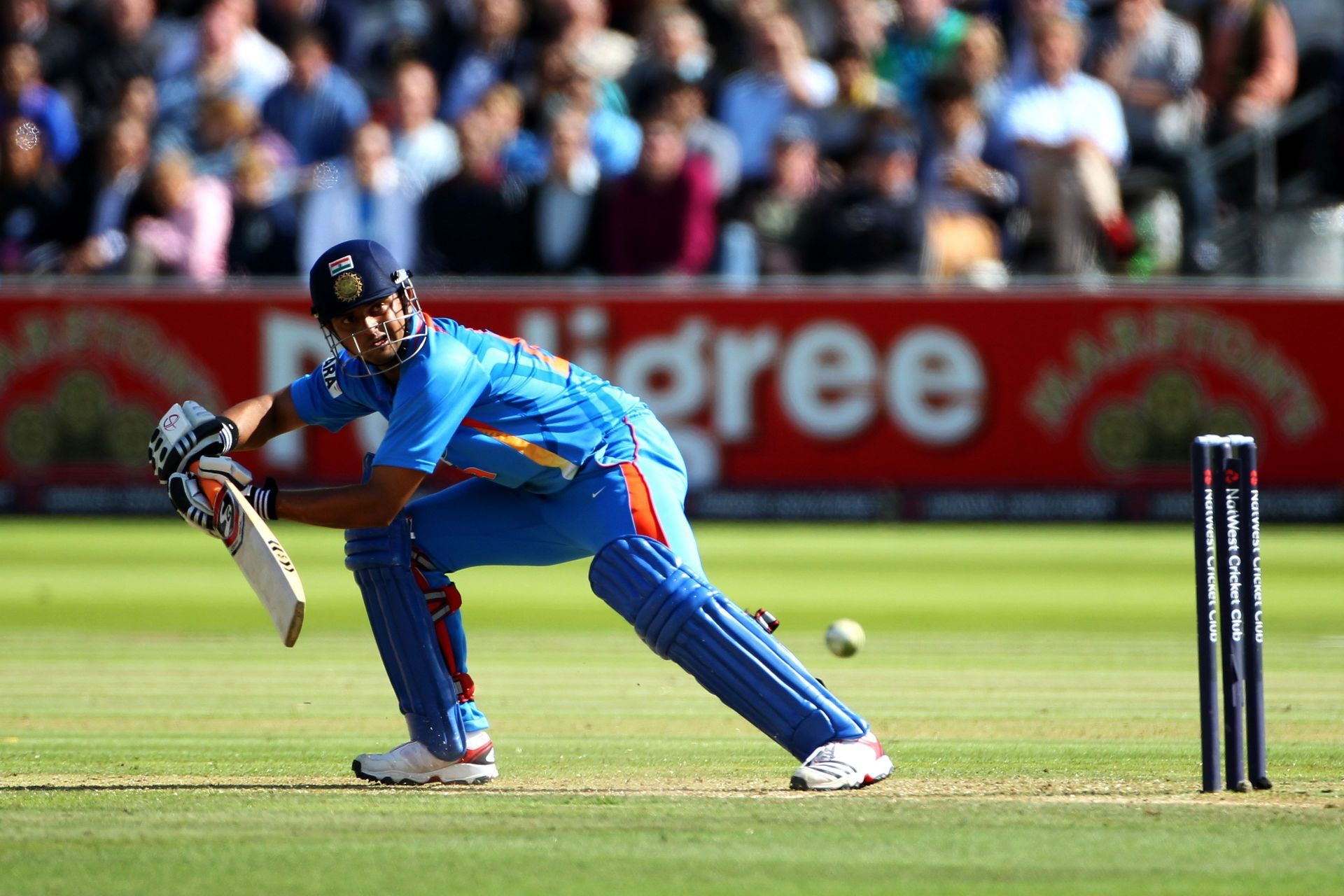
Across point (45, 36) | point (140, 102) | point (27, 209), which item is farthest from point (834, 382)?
point (45, 36)

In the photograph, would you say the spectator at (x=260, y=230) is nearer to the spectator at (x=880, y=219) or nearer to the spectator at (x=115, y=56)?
the spectator at (x=115, y=56)

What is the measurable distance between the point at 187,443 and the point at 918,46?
12354mm

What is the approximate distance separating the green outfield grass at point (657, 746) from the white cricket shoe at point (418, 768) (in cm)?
10

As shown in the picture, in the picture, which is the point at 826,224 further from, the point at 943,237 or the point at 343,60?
the point at 343,60

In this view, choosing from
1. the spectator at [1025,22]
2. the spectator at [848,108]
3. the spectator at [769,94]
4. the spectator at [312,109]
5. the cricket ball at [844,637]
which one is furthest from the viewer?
the spectator at [312,109]

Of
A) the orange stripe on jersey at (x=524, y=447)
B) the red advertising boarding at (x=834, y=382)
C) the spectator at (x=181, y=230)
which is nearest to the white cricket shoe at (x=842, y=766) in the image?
the orange stripe on jersey at (x=524, y=447)

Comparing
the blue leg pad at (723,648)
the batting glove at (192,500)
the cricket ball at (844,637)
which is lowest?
the cricket ball at (844,637)

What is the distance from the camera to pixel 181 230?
54.4 ft

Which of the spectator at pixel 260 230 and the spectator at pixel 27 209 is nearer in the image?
the spectator at pixel 260 230

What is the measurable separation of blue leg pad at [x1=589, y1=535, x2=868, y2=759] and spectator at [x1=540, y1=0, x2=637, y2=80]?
1237 cm

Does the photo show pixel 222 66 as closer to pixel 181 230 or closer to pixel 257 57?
pixel 257 57

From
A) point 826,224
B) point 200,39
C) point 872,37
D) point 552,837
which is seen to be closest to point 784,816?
point 552,837

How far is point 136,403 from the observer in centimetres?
1552

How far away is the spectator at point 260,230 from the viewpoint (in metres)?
16.6
